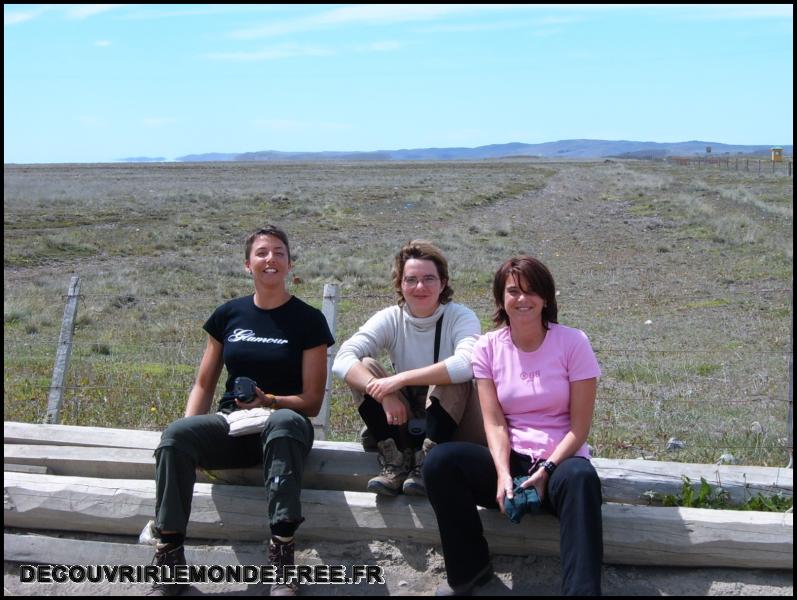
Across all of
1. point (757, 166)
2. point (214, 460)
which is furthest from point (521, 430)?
point (757, 166)

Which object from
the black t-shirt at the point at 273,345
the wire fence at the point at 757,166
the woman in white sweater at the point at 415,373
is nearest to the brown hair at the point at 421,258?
the woman in white sweater at the point at 415,373

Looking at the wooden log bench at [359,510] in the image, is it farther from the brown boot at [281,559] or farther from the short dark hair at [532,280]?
the short dark hair at [532,280]

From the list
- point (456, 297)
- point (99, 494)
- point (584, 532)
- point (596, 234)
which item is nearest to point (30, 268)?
point (456, 297)

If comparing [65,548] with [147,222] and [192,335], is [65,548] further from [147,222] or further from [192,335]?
[147,222]

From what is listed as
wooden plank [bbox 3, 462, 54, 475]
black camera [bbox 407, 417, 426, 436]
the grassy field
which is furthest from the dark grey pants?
the grassy field

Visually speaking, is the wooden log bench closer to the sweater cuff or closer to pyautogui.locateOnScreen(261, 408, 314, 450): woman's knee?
pyautogui.locateOnScreen(261, 408, 314, 450): woman's knee

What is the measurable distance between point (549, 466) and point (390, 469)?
31.1 inches

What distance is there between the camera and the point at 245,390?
404 cm

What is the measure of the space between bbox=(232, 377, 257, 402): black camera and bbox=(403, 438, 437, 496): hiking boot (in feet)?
2.54

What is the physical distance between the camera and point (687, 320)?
1100 cm

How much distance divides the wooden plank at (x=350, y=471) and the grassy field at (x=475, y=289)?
1266 millimetres

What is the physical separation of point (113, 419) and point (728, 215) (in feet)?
74.3

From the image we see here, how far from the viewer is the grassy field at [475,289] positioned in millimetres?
6742

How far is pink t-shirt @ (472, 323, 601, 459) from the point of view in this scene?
148 inches
